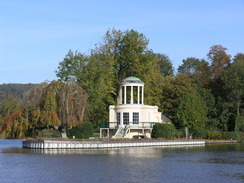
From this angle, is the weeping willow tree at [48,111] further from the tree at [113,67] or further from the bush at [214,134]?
the bush at [214,134]

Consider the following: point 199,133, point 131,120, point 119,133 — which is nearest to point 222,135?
point 199,133

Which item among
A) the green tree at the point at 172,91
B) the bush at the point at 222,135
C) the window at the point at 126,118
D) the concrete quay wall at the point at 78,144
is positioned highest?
the green tree at the point at 172,91

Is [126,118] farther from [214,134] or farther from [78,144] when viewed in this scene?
[214,134]

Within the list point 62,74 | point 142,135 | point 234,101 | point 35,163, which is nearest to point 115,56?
point 62,74

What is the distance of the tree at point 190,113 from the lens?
237 feet

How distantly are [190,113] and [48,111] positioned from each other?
26.5 m

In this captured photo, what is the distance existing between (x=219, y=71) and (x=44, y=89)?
4272 cm

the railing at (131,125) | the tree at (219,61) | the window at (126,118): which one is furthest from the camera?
the tree at (219,61)

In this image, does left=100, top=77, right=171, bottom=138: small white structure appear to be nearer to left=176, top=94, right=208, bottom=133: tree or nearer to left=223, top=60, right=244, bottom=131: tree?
left=176, top=94, right=208, bottom=133: tree

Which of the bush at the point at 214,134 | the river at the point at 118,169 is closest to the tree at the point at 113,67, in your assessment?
the bush at the point at 214,134

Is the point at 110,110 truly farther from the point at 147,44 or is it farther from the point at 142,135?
the point at 147,44

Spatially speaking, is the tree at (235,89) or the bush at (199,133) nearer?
the bush at (199,133)

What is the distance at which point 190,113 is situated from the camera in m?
72.7

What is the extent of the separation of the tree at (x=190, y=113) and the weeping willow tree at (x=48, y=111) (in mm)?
20698
